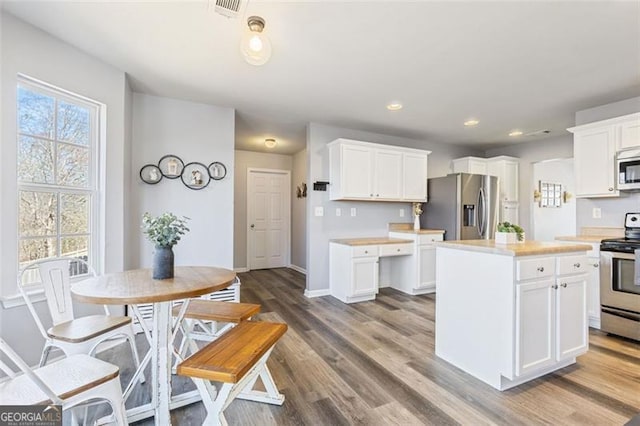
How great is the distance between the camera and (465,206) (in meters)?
4.41

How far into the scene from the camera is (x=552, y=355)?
2051 mm

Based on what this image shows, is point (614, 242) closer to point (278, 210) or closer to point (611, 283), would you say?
point (611, 283)

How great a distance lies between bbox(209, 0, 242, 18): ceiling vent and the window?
5.22ft

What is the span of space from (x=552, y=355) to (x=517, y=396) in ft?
1.51

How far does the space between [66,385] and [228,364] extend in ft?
2.05

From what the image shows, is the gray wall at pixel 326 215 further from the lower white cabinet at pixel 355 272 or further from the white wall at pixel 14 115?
the white wall at pixel 14 115

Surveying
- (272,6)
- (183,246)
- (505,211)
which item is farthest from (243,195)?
(505,211)

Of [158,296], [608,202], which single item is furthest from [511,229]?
[158,296]

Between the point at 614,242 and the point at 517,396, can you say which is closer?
the point at 517,396

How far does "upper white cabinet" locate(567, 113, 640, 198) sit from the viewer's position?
3.02 m

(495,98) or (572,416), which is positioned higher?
(495,98)

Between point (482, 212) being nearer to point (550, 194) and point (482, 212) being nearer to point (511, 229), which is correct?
point (550, 194)

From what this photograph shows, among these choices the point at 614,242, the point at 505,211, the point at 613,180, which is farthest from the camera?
the point at 505,211

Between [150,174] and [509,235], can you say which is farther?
[150,174]
